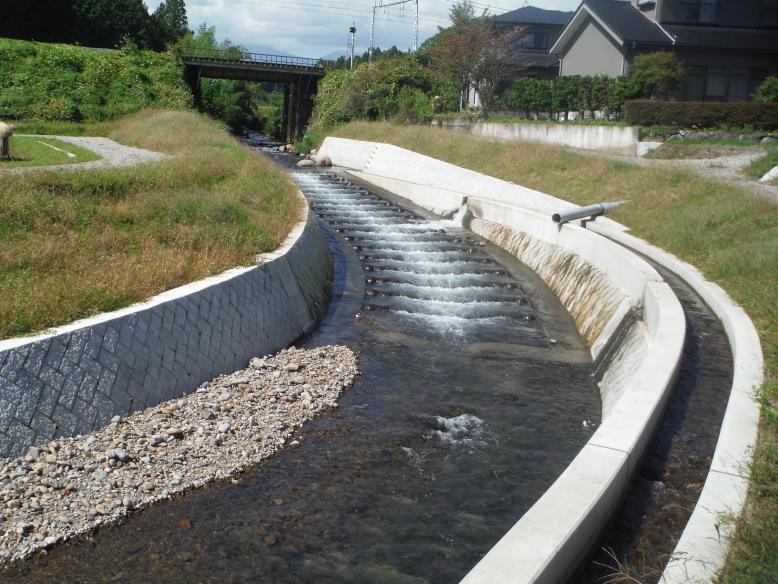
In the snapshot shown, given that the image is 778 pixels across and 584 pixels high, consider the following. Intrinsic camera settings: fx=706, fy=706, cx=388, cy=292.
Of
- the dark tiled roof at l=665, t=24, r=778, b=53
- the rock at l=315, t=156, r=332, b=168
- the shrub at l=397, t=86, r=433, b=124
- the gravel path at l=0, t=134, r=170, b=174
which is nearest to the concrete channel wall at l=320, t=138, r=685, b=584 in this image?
the rock at l=315, t=156, r=332, b=168

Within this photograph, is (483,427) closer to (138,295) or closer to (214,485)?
(214,485)

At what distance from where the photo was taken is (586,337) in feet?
39.6

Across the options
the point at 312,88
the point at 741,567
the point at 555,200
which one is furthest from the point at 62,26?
the point at 741,567

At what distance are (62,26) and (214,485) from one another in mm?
54498

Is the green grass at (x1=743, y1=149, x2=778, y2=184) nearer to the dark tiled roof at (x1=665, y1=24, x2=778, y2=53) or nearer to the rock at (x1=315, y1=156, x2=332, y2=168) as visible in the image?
the dark tiled roof at (x1=665, y1=24, x2=778, y2=53)

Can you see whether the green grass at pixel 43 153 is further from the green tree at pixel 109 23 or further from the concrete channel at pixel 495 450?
the green tree at pixel 109 23

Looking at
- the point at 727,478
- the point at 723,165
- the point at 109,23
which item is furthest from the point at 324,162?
the point at 109,23

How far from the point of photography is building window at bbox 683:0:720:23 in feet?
111

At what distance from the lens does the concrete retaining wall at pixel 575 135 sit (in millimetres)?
25889

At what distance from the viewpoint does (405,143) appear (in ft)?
104

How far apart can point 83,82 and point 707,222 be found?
122 feet

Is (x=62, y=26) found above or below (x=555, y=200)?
above

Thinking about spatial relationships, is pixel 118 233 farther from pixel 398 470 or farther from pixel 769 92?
pixel 769 92

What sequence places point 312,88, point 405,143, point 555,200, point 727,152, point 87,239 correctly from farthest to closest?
1. point 312,88
2. point 405,143
3. point 727,152
4. point 555,200
5. point 87,239
